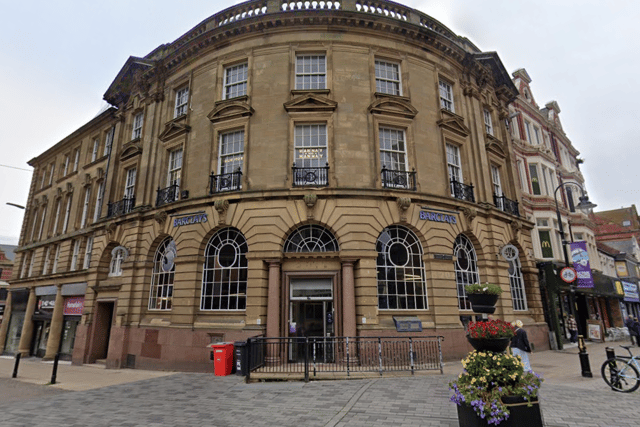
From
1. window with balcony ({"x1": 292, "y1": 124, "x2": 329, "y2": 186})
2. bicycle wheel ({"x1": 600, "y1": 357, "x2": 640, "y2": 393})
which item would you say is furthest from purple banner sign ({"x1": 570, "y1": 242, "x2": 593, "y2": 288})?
window with balcony ({"x1": 292, "y1": 124, "x2": 329, "y2": 186})

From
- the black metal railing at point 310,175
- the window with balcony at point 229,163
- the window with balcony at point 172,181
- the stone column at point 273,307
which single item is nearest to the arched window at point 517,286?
the black metal railing at point 310,175

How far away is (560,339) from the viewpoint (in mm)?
19391

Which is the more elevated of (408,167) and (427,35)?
(427,35)

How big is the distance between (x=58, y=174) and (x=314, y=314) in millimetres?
27765

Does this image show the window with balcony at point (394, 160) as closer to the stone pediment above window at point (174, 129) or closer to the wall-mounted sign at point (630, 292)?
the stone pediment above window at point (174, 129)

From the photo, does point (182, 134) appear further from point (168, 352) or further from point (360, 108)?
point (168, 352)

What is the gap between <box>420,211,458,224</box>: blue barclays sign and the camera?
605 inches

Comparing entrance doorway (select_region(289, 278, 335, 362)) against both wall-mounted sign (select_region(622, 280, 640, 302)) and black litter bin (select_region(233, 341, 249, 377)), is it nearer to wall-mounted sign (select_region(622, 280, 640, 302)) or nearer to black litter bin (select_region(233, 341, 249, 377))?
black litter bin (select_region(233, 341, 249, 377))

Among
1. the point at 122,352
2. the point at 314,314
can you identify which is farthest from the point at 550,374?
the point at 122,352

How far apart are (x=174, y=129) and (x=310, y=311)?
11842mm

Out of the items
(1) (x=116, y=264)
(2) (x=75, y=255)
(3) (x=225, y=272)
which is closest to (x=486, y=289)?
(3) (x=225, y=272)

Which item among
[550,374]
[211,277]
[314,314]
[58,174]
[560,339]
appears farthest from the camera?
[58,174]

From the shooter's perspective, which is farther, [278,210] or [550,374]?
[278,210]

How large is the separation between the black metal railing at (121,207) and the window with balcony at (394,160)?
1372 cm
